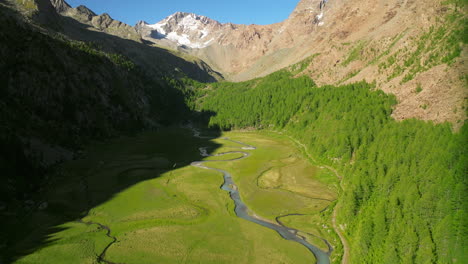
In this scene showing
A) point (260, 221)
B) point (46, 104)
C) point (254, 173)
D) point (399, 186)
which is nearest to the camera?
point (399, 186)

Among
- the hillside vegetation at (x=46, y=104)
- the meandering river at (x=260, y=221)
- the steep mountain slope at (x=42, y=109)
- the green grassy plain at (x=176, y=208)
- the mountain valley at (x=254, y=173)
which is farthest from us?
the hillside vegetation at (x=46, y=104)

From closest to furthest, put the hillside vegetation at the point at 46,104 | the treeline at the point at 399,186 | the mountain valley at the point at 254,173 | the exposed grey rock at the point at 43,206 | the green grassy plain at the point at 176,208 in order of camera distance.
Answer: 1. the treeline at the point at 399,186
2. the mountain valley at the point at 254,173
3. the green grassy plain at the point at 176,208
4. the exposed grey rock at the point at 43,206
5. the hillside vegetation at the point at 46,104

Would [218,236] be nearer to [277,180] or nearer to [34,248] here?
[34,248]

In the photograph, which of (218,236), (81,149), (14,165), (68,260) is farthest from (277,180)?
(81,149)

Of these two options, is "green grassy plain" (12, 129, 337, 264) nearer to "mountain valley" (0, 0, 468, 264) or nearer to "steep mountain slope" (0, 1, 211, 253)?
"mountain valley" (0, 0, 468, 264)

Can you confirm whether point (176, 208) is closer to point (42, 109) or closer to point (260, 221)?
point (260, 221)

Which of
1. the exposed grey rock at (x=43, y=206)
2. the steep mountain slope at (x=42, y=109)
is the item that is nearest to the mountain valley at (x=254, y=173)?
the steep mountain slope at (x=42, y=109)

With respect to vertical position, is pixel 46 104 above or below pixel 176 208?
above

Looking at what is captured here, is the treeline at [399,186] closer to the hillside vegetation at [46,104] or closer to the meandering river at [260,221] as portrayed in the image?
the meandering river at [260,221]

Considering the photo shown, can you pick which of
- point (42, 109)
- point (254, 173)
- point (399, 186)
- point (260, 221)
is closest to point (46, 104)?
point (42, 109)
